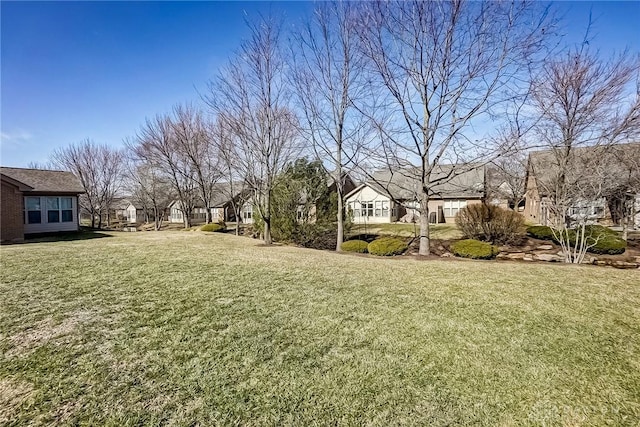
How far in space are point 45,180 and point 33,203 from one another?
6.25 feet

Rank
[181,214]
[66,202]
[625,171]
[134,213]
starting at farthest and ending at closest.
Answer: [134,213]
[181,214]
[66,202]
[625,171]

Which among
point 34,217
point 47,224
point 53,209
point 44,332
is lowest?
point 44,332

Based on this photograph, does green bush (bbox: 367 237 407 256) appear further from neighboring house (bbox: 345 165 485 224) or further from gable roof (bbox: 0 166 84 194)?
gable roof (bbox: 0 166 84 194)

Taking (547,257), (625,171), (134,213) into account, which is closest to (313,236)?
(547,257)

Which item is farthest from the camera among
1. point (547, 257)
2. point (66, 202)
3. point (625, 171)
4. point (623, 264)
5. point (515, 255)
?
point (66, 202)

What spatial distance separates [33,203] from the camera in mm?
18891

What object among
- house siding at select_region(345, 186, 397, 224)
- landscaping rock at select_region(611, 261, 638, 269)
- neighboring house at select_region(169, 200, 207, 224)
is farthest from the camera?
neighboring house at select_region(169, 200, 207, 224)

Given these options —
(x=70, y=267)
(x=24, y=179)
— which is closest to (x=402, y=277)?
(x=70, y=267)

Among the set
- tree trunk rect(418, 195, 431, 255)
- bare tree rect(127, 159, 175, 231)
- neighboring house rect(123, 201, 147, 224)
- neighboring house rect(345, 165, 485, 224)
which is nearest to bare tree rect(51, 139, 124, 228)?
bare tree rect(127, 159, 175, 231)

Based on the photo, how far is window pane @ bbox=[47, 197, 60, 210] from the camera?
64.2 ft

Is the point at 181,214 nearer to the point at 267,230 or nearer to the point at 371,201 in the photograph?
the point at 371,201

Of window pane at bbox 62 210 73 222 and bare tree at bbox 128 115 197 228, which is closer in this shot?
window pane at bbox 62 210 73 222

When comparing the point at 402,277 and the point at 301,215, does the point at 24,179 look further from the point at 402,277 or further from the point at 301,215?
the point at 402,277

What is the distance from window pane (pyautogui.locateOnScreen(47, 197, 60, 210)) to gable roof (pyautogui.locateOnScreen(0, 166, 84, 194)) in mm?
688
